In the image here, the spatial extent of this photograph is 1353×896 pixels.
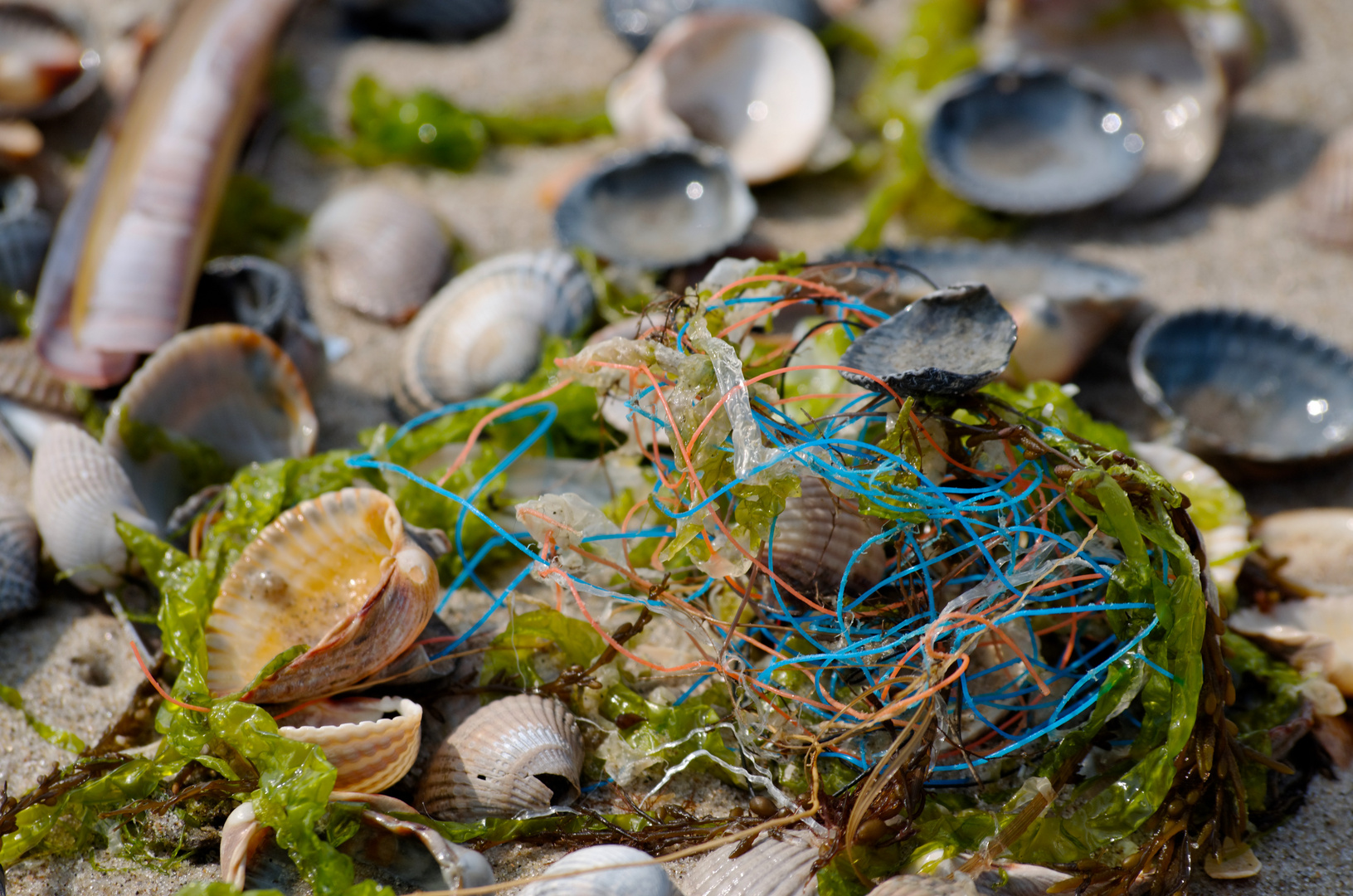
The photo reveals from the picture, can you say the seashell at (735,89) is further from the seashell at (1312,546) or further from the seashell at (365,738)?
the seashell at (365,738)

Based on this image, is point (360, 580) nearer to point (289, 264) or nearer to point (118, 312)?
point (118, 312)

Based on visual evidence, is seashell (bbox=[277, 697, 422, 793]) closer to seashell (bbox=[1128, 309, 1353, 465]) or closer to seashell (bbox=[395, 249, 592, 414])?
seashell (bbox=[395, 249, 592, 414])

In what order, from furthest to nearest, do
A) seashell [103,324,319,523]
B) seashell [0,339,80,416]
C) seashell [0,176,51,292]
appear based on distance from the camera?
seashell [0,176,51,292], seashell [0,339,80,416], seashell [103,324,319,523]

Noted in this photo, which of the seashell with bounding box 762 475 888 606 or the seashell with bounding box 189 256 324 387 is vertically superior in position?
the seashell with bounding box 762 475 888 606

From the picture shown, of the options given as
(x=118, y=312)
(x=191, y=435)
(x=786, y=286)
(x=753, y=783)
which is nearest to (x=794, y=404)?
(x=786, y=286)

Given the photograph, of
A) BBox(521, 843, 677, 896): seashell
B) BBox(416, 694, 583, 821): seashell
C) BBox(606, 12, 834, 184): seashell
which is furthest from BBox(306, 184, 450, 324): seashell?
BBox(521, 843, 677, 896): seashell

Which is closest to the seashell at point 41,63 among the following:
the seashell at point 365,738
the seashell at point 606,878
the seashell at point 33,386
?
the seashell at point 33,386

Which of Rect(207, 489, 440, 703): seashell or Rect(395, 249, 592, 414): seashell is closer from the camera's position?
Rect(207, 489, 440, 703): seashell
